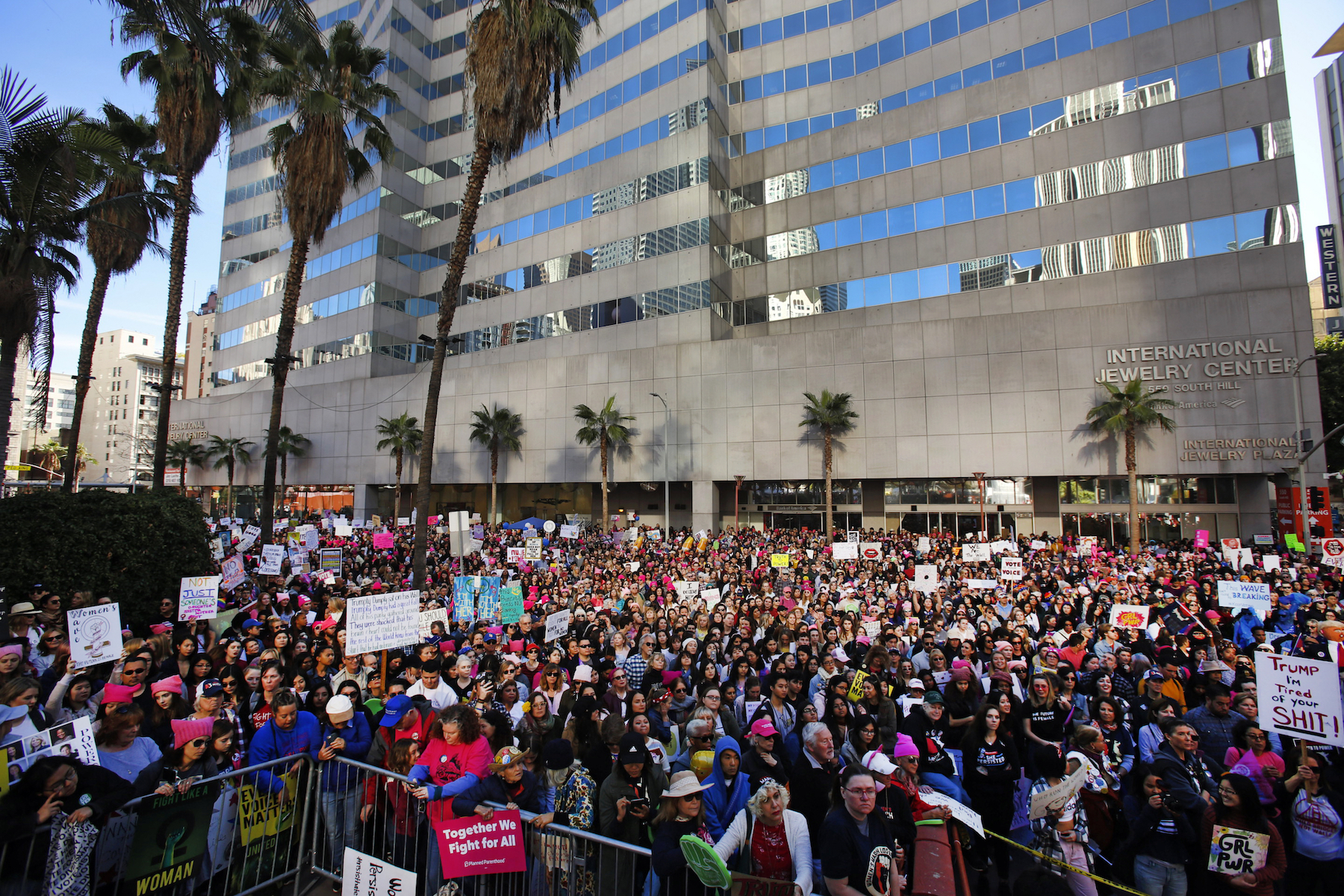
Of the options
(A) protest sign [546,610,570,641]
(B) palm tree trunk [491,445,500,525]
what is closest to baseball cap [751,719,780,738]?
(A) protest sign [546,610,570,641]

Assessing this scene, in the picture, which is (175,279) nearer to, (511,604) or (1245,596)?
(511,604)

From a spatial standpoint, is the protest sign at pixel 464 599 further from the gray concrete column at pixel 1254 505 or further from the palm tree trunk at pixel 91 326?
the gray concrete column at pixel 1254 505

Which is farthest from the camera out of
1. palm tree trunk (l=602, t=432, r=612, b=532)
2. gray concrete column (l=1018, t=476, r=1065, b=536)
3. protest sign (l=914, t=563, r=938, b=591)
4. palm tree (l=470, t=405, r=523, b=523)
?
palm tree (l=470, t=405, r=523, b=523)

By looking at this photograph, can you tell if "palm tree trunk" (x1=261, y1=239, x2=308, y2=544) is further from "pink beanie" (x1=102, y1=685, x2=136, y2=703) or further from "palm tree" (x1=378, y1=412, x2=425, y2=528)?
"palm tree" (x1=378, y1=412, x2=425, y2=528)

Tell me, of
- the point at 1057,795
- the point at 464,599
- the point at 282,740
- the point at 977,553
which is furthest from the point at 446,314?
the point at 1057,795

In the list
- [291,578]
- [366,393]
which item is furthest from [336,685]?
[366,393]

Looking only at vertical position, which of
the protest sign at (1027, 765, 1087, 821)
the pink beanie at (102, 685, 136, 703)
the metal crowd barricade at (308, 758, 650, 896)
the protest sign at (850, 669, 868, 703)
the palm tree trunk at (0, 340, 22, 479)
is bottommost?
the metal crowd barricade at (308, 758, 650, 896)

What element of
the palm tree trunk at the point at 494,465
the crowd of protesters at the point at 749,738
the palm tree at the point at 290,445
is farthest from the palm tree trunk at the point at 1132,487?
the palm tree at the point at 290,445

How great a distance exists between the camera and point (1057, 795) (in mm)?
5148

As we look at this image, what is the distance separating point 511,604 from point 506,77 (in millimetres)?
13058

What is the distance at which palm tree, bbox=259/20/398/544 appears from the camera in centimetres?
1936

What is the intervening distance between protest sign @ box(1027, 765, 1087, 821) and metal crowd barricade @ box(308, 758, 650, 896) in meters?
3.08

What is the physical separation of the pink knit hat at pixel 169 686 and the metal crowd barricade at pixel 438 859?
1769 millimetres

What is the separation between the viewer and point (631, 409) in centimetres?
4044
